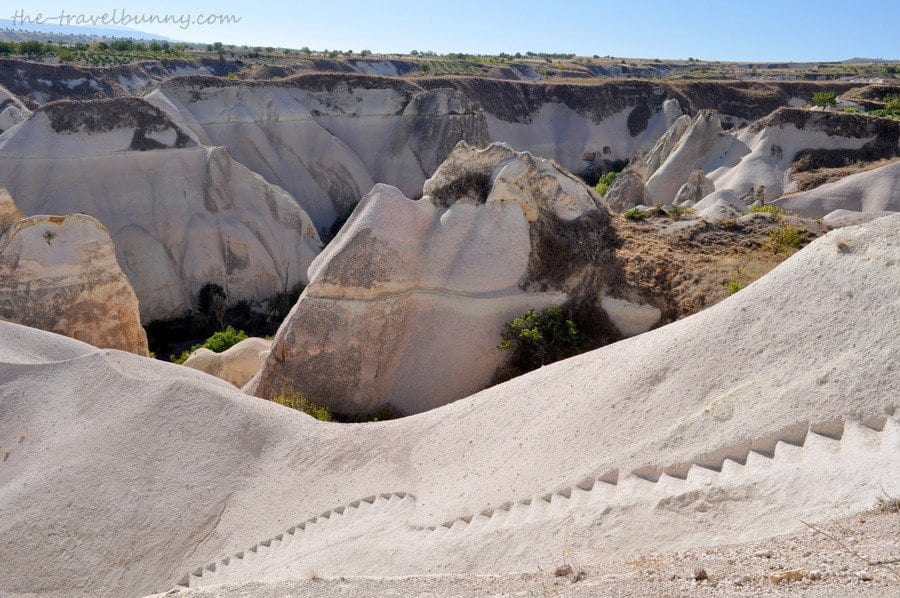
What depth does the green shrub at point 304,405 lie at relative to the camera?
13352mm

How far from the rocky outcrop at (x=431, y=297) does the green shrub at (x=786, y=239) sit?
2.86 meters

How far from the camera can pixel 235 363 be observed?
17.7 metres

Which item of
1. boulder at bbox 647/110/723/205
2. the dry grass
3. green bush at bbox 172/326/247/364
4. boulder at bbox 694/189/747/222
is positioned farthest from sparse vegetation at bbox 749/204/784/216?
green bush at bbox 172/326/247/364

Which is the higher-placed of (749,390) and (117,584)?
(749,390)

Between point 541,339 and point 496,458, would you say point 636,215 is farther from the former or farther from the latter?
point 496,458

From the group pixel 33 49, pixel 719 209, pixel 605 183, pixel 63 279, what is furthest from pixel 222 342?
pixel 33 49

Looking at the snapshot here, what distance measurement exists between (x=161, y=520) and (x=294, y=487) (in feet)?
5.46

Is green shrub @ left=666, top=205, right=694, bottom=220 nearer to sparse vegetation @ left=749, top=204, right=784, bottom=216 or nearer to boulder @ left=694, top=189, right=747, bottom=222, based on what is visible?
boulder @ left=694, top=189, right=747, bottom=222

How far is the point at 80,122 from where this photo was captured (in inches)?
1048

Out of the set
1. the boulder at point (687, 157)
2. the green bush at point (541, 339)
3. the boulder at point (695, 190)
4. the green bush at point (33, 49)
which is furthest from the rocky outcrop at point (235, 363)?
the green bush at point (33, 49)

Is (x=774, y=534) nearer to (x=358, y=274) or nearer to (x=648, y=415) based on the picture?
(x=648, y=415)

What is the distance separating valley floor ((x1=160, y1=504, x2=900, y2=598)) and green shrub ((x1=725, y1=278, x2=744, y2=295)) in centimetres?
788

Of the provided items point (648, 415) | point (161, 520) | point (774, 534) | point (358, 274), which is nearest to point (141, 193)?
point (358, 274)

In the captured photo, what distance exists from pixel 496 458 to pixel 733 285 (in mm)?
6330
